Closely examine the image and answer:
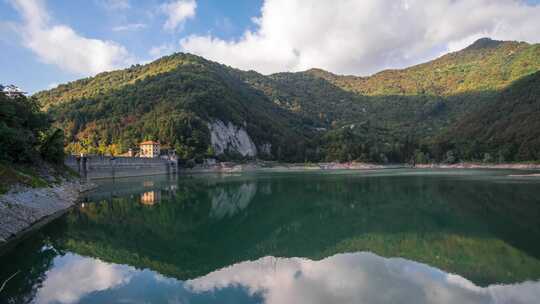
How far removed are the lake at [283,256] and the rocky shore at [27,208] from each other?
0.87m

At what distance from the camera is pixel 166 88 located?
136 metres

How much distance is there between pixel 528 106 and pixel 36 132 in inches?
4895

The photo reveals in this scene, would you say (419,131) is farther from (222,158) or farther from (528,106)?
(222,158)

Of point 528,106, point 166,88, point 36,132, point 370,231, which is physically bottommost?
point 370,231

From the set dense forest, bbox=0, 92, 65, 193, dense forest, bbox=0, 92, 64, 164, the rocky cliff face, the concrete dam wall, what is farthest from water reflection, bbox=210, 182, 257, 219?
the rocky cliff face

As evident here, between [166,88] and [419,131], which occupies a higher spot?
[166,88]

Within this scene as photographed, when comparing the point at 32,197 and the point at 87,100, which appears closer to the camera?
the point at 32,197

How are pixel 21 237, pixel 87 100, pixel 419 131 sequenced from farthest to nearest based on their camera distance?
pixel 419 131 < pixel 87 100 < pixel 21 237

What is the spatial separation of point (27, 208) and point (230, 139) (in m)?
107

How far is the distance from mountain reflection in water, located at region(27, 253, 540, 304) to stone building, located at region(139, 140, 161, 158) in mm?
83202

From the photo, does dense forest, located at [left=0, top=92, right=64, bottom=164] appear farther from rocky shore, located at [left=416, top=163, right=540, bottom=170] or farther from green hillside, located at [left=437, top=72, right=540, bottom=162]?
green hillside, located at [left=437, top=72, right=540, bottom=162]

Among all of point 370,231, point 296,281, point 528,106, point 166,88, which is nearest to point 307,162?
point 166,88

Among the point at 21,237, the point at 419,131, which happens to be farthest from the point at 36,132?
the point at 419,131

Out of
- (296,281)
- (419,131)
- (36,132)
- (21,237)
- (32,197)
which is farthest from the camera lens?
(419,131)
